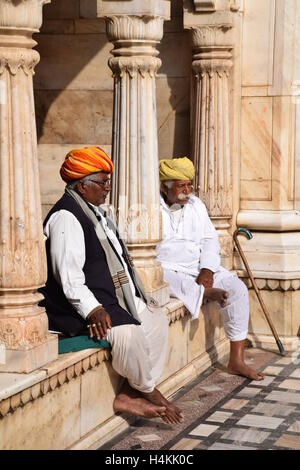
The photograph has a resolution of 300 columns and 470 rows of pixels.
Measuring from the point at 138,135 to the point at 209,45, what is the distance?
6.45 feet

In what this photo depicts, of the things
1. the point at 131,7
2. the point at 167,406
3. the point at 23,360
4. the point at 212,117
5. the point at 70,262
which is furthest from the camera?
the point at 212,117

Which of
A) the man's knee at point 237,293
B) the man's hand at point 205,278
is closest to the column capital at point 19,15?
the man's hand at point 205,278

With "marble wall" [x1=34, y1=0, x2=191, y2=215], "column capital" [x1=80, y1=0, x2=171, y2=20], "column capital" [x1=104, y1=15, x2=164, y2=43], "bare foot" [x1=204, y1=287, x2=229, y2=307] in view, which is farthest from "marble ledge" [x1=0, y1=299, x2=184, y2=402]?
"marble wall" [x1=34, y1=0, x2=191, y2=215]

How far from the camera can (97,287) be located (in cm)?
664

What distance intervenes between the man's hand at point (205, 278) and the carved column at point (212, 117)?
0.92 m

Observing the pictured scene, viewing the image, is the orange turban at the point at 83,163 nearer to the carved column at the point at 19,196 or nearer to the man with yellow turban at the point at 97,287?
the man with yellow turban at the point at 97,287

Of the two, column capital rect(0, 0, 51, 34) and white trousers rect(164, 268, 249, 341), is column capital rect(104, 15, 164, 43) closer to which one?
column capital rect(0, 0, 51, 34)

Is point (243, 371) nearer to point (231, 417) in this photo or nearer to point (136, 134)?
point (231, 417)

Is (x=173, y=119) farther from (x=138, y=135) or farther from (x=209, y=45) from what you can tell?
(x=138, y=135)

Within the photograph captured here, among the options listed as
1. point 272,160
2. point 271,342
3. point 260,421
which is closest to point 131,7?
point 272,160

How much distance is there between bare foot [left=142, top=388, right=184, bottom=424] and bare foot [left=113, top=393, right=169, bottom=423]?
41mm

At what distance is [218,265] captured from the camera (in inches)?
341

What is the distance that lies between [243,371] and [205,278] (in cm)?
75

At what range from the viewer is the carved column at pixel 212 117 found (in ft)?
30.4
